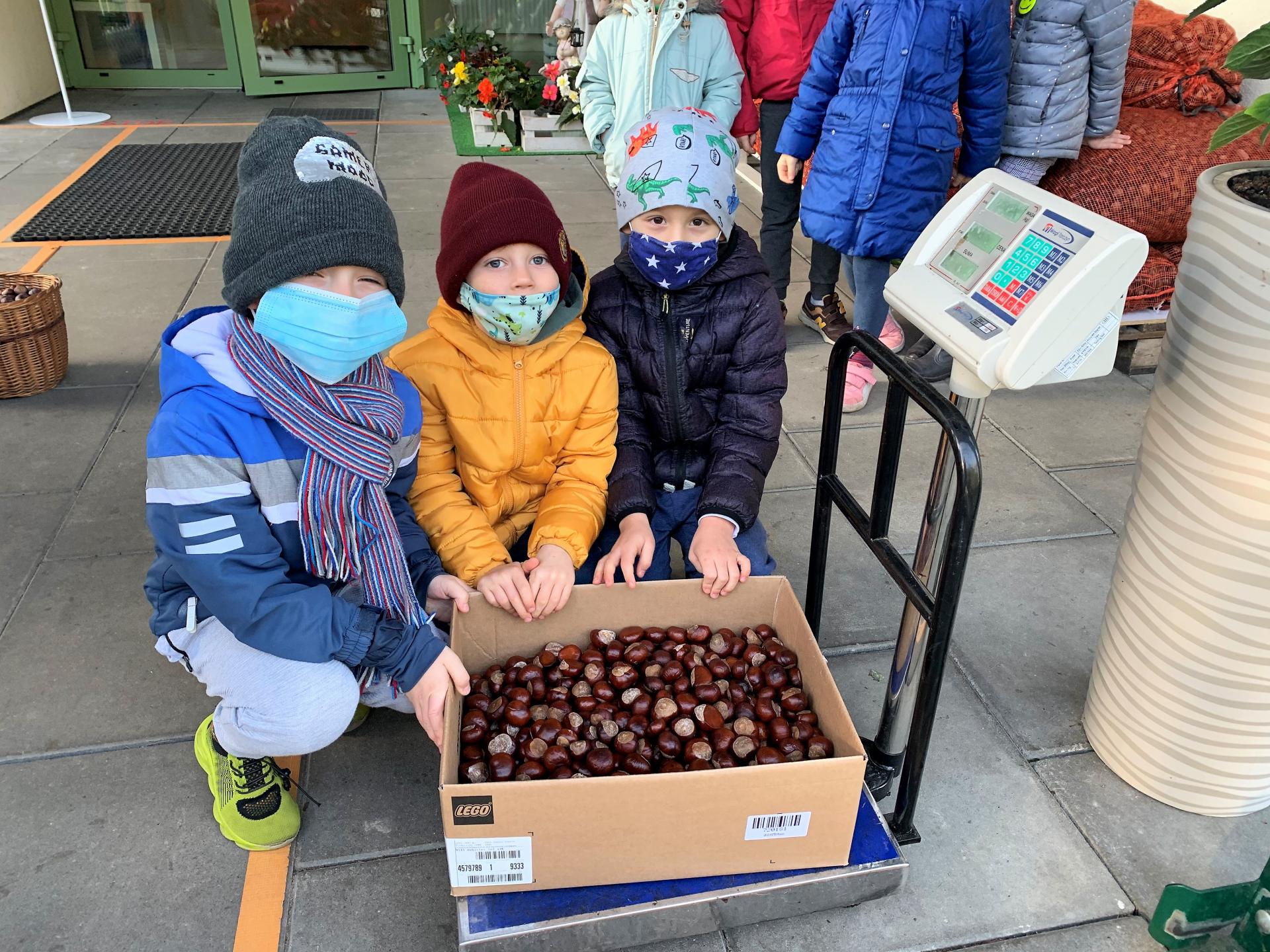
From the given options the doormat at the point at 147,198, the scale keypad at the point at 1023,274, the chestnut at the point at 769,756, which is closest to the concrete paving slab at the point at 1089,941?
the chestnut at the point at 769,756

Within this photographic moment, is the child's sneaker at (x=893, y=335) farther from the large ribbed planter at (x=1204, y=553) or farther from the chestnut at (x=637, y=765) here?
the chestnut at (x=637, y=765)

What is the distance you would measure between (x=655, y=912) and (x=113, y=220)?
577 centimetres

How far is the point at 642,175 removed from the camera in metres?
2.29

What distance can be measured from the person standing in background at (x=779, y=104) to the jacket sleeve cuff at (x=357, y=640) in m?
2.69

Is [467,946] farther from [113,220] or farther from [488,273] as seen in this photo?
[113,220]

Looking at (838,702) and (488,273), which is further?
(488,273)

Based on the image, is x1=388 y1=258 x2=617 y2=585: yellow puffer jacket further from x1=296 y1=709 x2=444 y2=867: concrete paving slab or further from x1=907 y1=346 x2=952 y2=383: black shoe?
x1=907 y1=346 x2=952 y2=383: black shoe

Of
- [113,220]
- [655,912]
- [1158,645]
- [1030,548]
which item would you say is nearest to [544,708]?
[655,912]

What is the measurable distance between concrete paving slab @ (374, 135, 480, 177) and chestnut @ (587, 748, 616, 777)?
17.8 feet

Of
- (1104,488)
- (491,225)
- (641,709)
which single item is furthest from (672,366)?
(1104,488)

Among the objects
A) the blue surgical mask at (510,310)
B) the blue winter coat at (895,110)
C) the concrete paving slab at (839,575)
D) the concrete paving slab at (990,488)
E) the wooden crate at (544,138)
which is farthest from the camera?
the wooden crate at (544,138)

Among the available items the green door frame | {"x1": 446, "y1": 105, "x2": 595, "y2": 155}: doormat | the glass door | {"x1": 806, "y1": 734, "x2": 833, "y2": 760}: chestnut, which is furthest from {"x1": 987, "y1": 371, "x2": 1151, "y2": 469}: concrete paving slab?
the green door frame

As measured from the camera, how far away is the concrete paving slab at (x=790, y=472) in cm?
348

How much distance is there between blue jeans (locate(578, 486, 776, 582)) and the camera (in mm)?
2541
